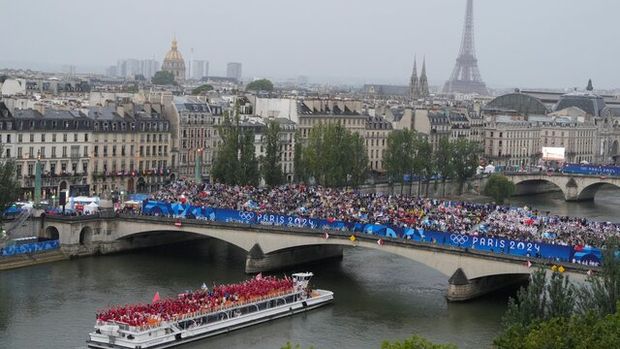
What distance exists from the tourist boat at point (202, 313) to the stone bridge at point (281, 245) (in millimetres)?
5298

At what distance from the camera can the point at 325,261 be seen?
74.1 m

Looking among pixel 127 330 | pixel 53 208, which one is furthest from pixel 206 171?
pixel 127 330

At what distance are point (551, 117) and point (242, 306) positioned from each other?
114m

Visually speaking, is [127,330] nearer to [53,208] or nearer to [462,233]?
[462,233]

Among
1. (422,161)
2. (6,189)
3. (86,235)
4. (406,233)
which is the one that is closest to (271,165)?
(422,161)

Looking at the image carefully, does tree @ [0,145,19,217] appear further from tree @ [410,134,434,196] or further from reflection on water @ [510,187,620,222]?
reflection on water @ [510,187,620,222]

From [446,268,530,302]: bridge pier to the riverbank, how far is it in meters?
23.7

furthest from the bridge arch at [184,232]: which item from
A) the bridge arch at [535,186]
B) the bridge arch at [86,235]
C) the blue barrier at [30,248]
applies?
the bridge arch at [535,186]

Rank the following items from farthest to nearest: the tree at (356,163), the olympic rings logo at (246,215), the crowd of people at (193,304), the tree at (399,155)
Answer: the tree at (399,155) → the tree at (356,163) → the olympic rings logo at (246,215) → the crowd of people at (193,304)

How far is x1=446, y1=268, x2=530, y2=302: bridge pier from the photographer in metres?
61.6

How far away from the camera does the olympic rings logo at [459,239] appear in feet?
205

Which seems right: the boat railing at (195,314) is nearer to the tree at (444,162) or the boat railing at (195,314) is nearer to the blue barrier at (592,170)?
the tree at (444,162)

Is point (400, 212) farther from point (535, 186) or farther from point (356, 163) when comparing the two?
point (535, 186)

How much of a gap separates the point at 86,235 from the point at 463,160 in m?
51.1
